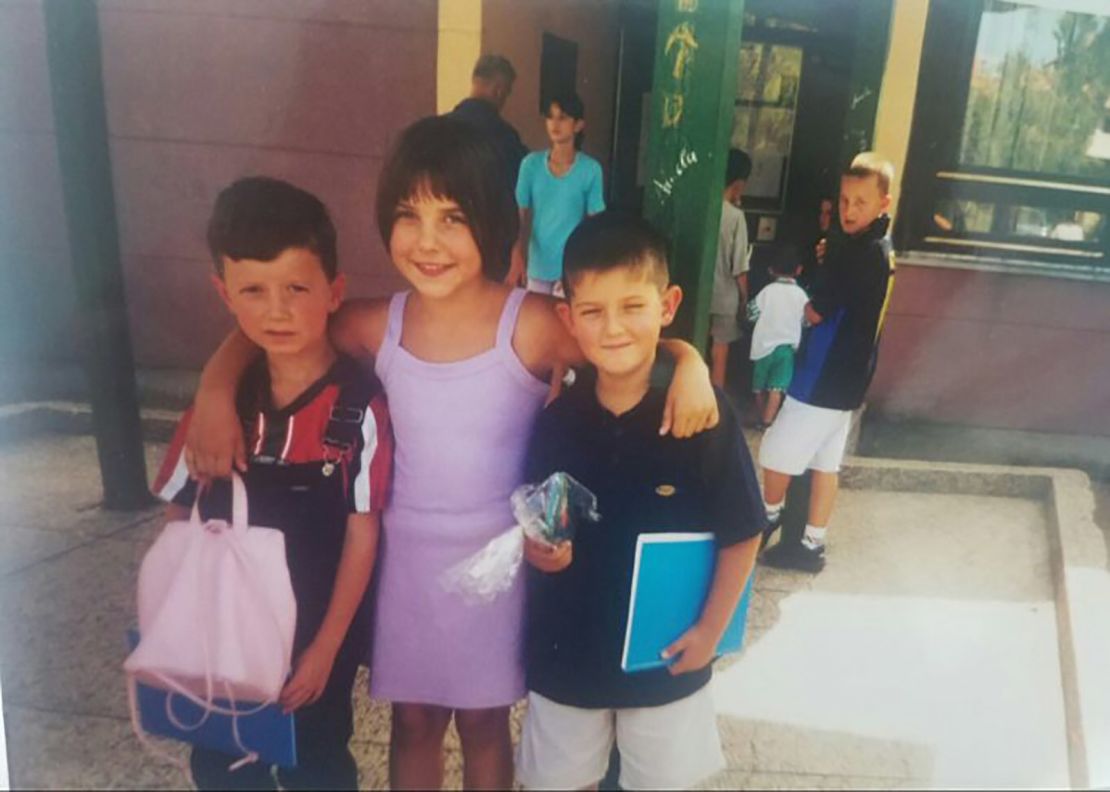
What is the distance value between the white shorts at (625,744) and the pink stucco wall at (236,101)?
0.79m

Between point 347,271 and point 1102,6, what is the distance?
1314 mm

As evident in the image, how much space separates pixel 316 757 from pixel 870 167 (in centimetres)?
137

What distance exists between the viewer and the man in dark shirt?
4.09 ft

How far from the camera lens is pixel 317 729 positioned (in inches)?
55.4

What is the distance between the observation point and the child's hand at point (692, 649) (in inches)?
52.6

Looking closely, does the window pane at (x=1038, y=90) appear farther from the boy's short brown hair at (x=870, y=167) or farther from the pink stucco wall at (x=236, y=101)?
the pink stucco wall at (x=236, y=101)

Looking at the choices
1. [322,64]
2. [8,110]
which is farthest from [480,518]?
[8,110]

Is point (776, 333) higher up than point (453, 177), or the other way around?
point (453, 177)

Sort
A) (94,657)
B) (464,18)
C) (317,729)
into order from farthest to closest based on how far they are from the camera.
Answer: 1. (94,657)
2. (317,729)
3. (464,18)

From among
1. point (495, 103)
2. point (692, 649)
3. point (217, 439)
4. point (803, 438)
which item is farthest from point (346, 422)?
point (803, 438)

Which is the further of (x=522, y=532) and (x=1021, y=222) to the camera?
(x=1021, y=222)

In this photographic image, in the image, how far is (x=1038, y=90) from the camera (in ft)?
4.55

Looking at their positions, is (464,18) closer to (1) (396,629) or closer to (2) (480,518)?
(2) (480,518)

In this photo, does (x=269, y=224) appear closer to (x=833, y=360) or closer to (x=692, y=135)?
(x=692, y=135)
